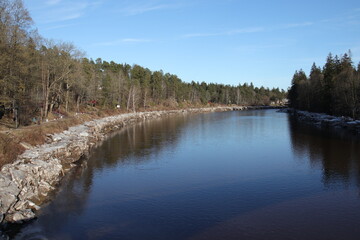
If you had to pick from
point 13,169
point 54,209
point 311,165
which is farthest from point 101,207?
point 311,165

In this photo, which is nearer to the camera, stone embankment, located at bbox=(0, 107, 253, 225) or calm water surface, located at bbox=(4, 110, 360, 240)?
calm water surface, located at bbox=(4, 110, 360, 240)

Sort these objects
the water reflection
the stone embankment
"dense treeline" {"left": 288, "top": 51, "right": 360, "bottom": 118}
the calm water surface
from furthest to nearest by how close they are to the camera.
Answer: "dense treeline" {"left": 288, "top": 51, "right": 360, "bottom": 118}
the water reflection
the stone embankment
the calm water surface

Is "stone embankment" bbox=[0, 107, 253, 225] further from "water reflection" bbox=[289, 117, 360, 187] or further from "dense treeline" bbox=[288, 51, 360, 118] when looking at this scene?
"dense treeline" bbox=[288, 51, 360, 118]

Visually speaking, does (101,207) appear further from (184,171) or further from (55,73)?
(55,73)

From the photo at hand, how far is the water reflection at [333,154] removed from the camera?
23122 millimetres

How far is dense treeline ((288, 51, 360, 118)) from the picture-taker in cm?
5544

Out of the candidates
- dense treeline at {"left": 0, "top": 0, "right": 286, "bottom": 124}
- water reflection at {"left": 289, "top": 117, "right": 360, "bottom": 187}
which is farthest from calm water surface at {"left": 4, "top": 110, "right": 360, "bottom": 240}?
dense treeline at {"left": 0, "top": 0, "right": 286, "bottom": 124}

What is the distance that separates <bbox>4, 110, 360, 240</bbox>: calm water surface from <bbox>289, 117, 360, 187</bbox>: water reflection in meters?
0.10

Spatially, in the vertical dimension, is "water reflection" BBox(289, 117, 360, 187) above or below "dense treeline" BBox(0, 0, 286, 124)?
below

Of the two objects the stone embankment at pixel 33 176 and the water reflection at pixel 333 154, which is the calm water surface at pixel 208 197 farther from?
the stone embankment at pixel 33 176

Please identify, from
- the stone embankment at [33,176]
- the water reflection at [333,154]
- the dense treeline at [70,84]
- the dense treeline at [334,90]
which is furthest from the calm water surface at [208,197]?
the dense treeline at [334,90]

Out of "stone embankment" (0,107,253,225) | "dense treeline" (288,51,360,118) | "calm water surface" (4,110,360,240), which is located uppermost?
"dense treeline" (288,51,360,118)

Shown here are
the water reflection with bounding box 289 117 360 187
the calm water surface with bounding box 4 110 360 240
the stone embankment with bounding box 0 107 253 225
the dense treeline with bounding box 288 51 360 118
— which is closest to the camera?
the calm water surface with bounding box 4 110 360 240

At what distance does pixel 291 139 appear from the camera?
4275 centimetres
